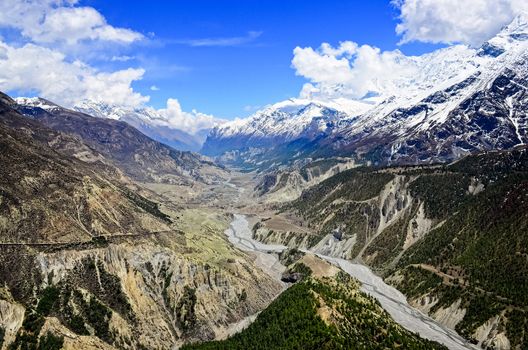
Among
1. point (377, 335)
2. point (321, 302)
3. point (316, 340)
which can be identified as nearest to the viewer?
point (316, 340)

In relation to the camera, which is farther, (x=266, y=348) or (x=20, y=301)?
(x=20, y=301)

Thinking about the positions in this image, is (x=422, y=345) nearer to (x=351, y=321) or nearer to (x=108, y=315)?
(x=351, y=321)

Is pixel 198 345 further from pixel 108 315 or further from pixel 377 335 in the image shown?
pixel 377 335

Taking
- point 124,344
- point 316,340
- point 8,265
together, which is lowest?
point 124,344

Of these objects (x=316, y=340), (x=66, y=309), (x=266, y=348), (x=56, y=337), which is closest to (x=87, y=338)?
(x=56, y=337)

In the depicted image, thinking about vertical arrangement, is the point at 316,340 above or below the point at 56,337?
above

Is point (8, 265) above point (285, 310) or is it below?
below

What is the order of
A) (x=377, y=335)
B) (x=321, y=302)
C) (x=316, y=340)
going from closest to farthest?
1. (x=316, y=340)
2. (x=377, y=335)
3. (x=321, y=302)

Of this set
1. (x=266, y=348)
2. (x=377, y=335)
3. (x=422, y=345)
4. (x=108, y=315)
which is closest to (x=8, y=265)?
(x=108, y=315)

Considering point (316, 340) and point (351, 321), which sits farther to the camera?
point (351, 321)
